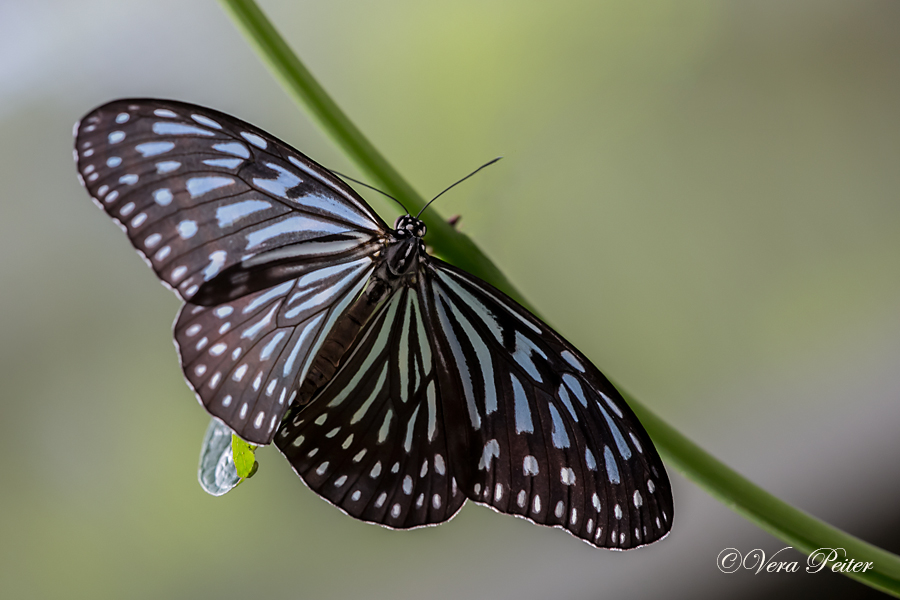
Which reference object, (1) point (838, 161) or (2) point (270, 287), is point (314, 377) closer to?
(2) point (270, 287)

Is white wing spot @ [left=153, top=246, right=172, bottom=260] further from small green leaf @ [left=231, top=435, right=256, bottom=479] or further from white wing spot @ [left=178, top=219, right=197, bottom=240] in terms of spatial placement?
small green leaf @ [left=231, top=435, right=256, bottom=479]

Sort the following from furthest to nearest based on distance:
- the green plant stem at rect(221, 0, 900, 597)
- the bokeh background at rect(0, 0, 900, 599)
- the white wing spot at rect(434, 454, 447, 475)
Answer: the bokeh background at rect(0, 0, 900, 599)
the white wing spot at rect(434, 454, 447, 475)
the green plant stem at rect(221, 0, 900, 597)

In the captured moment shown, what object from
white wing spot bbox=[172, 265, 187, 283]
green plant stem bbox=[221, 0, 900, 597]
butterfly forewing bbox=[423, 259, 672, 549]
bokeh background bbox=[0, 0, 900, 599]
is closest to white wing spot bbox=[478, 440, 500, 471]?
butterfly forewing bbox=[423, 259, 672, 549]

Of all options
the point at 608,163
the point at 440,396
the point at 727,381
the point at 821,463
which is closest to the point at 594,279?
the point at 608,163

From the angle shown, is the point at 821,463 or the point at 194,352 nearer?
the point at 194,352

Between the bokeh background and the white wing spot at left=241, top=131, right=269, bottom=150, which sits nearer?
the white wing spot at left=241, top=131, right=269, bottom=150

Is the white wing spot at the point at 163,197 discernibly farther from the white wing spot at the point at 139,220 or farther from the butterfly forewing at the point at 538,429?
the butterfly forewing at the point at 538,429

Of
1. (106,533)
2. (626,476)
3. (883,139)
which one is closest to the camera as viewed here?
(626,476)
